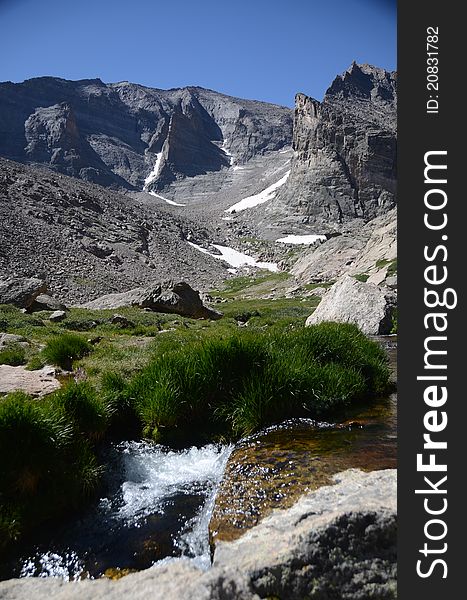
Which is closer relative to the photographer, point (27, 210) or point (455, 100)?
point (455, 100)

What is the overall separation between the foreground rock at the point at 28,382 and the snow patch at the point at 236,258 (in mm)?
104819

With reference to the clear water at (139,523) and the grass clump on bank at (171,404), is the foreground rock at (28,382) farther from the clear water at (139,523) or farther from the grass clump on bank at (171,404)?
the clear water at (139,523)

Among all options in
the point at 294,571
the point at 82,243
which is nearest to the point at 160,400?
the point at 294,571

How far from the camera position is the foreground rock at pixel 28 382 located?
892 centimetres

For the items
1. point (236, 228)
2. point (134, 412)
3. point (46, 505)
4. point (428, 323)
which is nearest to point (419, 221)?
point (428, 323)

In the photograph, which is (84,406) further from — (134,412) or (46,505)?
(46,505)

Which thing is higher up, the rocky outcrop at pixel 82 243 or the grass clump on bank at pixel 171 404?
the rocky outcrop at pixel 82 243

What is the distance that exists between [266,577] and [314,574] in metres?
0.43

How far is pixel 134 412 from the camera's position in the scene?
27.9ft

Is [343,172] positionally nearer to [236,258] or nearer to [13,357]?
[236,258]

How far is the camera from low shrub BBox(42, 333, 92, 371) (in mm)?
13086

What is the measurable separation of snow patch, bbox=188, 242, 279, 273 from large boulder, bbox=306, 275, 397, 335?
9192cm

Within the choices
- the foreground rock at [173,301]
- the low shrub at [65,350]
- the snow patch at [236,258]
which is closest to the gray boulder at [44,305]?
the foreground rock at [173,301]

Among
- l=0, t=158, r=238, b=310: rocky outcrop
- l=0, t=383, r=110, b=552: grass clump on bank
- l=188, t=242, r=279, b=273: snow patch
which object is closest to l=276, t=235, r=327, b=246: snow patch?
l=188, t=242, r=279, b=273: snow patch
